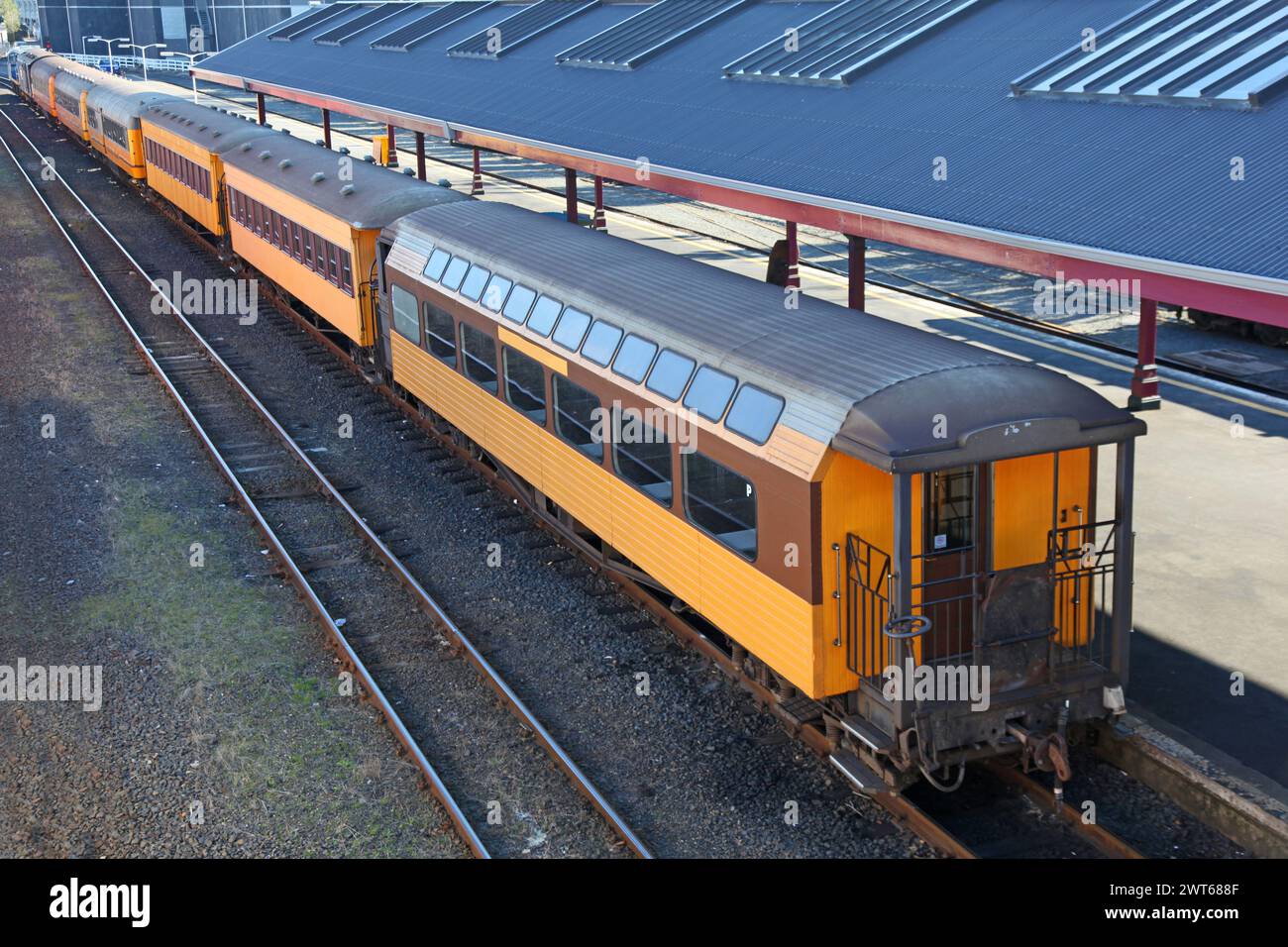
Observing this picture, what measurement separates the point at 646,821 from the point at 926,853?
2.06m

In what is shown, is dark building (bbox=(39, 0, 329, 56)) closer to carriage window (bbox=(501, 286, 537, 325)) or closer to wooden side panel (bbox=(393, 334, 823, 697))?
wooden side panel (bbox=(393, 334, 823, 697))

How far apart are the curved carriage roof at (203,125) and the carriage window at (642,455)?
1941 centimetres

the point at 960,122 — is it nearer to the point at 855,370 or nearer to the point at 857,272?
the point at 857,272

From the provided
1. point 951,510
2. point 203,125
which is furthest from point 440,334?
point 203,125

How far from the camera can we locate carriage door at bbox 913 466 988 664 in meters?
9.27

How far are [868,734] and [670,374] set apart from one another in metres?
3.59

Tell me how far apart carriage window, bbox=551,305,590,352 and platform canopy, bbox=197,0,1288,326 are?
3.99m

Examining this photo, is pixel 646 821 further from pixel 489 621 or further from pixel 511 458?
pixel 511 458

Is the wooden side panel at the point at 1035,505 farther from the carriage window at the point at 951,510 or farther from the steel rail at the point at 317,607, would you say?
the steel rail at the point at 317,607

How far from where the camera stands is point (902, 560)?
895 centimetres

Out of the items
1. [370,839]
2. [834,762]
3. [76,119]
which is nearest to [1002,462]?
[834,762]

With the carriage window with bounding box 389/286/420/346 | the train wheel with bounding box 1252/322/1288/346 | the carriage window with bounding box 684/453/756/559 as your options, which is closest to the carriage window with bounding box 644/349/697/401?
the carriage window with bounding box 684/453/756/559

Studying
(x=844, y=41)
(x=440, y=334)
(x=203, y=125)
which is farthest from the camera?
(x=203, y=125)

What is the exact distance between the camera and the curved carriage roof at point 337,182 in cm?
1948
